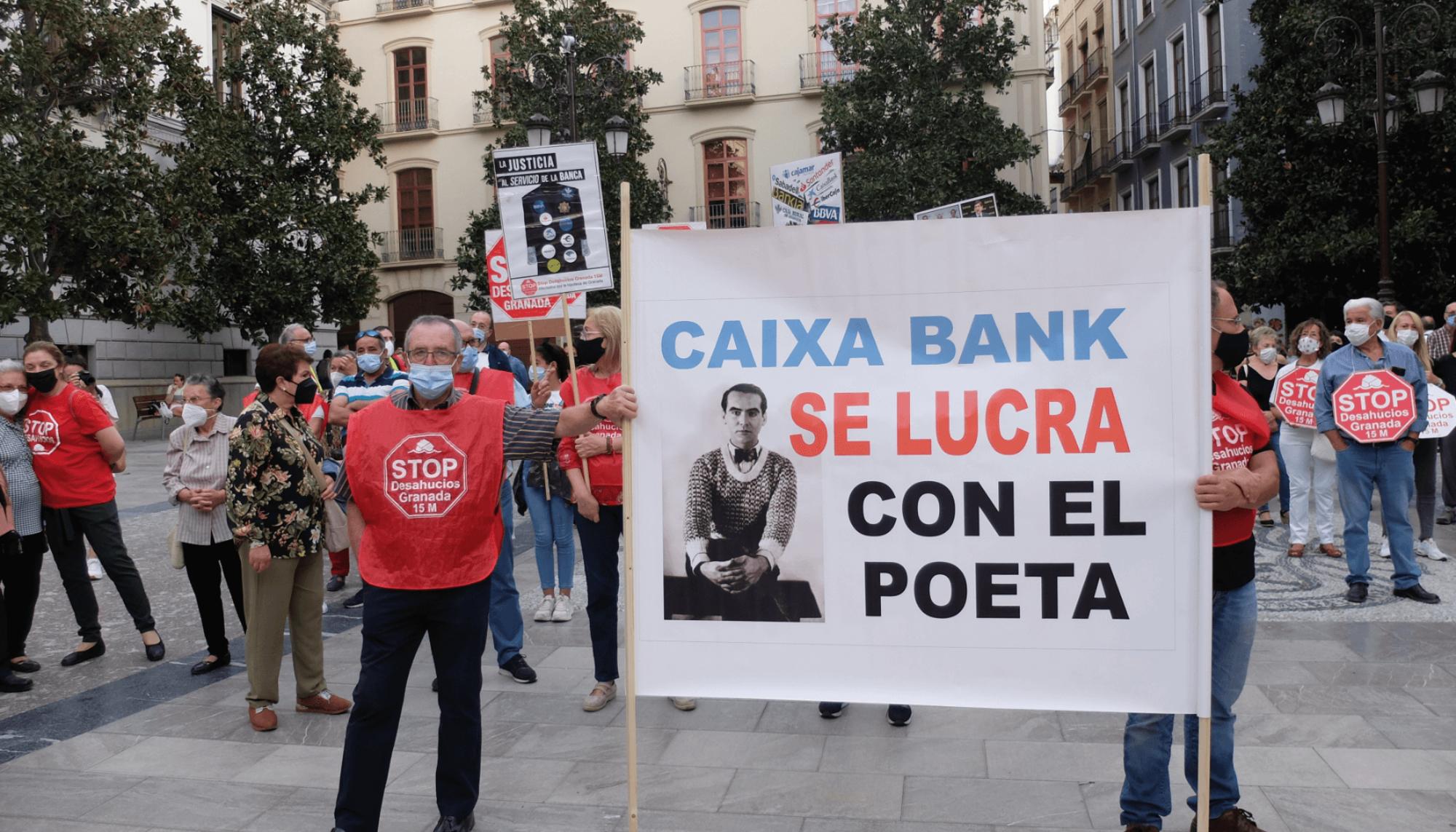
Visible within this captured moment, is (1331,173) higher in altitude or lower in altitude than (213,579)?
higher

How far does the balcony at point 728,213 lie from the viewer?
120 feet

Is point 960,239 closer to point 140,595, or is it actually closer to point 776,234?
point 776,234

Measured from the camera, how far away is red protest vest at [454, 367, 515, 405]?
562cm

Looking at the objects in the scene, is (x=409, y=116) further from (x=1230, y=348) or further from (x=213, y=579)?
(x=1230, y=348)

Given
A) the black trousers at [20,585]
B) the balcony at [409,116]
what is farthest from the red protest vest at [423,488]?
the balcony at [409,116]

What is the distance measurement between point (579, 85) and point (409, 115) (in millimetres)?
9867

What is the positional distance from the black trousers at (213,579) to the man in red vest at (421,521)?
8.54 ft

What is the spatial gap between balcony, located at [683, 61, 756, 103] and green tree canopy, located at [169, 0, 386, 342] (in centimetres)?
1141

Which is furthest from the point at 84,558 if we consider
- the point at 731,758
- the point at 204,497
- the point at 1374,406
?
the point at 1374,406

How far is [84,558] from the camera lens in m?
6.61

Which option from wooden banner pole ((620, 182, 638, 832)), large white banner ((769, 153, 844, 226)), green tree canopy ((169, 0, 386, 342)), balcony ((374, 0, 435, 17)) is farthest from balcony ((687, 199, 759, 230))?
wooden banner pole ((620, 182, 638, 832))

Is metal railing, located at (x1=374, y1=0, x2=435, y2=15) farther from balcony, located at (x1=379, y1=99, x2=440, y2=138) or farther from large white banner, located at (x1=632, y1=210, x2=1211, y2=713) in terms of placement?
large white banner, located at (x1=632, y1=210, x2=1211, y2=713)

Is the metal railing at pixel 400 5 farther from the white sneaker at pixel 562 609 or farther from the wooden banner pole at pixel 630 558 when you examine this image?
the wooden banner pole at pixel 630 558

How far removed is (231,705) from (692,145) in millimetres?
33261
